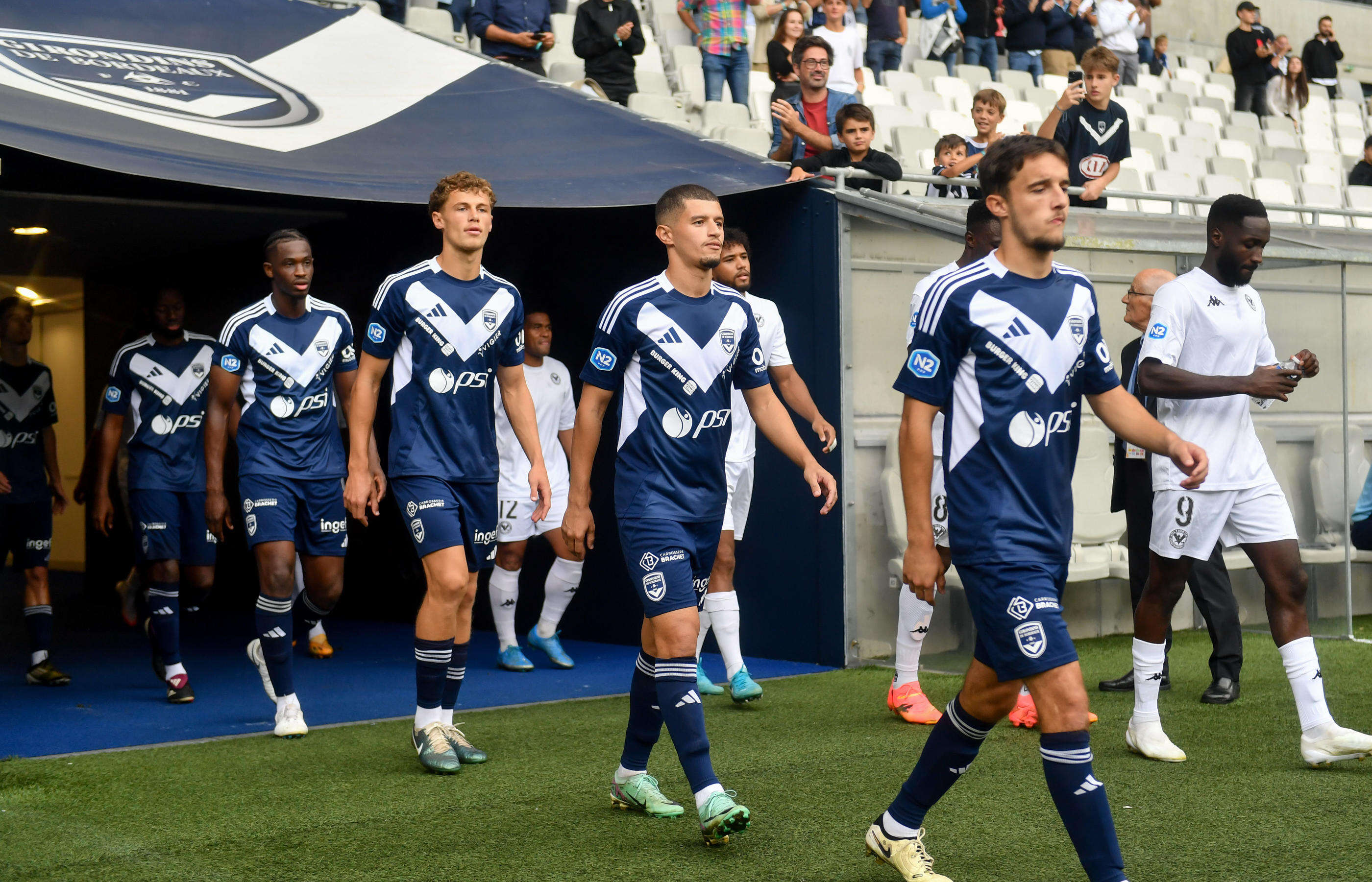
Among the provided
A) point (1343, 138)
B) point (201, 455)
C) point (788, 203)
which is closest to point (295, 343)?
point (201, 455)

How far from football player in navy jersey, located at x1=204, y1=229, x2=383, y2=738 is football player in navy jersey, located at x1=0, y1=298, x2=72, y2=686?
1778 mm

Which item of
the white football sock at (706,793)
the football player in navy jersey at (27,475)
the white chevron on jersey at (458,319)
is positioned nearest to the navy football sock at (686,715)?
the white football sock at (706,793)

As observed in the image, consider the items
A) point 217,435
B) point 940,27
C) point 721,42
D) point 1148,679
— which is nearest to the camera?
point 1148,679

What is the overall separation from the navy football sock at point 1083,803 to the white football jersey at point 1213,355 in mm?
2132

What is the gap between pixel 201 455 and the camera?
278 inches

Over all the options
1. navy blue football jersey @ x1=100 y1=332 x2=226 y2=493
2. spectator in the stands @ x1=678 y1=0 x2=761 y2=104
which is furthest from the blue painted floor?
spectator in the stands @ x1=678 y1=0 x2=761 y2=104

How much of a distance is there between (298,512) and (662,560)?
228 cm

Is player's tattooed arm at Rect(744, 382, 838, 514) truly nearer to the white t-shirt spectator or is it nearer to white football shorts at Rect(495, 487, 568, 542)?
white football shorts at Rect(495, 487, 568, 542)

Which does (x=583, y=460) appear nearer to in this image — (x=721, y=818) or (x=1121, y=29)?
(x=721, y=818)

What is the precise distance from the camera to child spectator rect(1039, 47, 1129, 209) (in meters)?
8.29

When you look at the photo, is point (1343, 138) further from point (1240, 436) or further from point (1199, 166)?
point (1240, 436)

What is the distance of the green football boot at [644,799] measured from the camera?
171 inches

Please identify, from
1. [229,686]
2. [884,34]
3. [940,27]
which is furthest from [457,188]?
[940,27]

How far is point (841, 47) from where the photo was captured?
34.8ft
